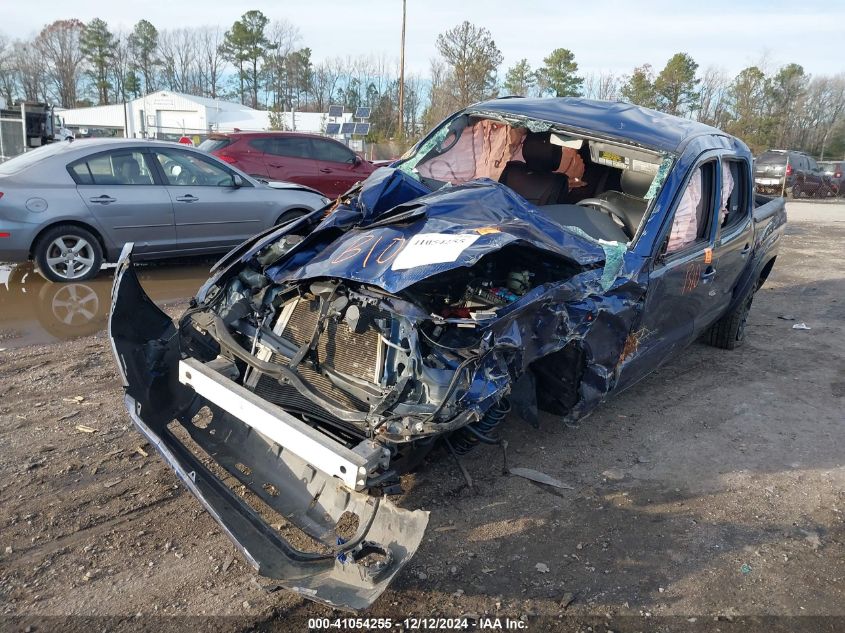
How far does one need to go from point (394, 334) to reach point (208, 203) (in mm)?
5676

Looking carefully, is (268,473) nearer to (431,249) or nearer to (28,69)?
(431,249)

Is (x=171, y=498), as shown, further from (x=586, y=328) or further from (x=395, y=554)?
(x=586, y=328)

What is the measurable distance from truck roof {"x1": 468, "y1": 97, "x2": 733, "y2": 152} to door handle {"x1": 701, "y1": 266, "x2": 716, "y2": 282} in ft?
2.85

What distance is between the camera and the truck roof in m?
4.16

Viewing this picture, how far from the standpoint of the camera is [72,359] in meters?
4.84

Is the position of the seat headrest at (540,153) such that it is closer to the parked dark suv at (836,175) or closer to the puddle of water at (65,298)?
the puddle of water at (65,298)

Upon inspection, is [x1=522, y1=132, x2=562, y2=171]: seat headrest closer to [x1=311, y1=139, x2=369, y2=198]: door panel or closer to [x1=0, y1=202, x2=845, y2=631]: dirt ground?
[x1=0, y1=202, x2=845, y2=631]: dirt ground

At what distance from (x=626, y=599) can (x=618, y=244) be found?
1.90m

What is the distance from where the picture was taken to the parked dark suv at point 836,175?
24.6 m

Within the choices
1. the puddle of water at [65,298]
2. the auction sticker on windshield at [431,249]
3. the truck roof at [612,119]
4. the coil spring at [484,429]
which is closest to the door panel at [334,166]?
the puddle of water at [65,298]

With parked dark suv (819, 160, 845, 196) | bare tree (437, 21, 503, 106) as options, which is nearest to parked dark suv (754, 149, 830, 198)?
parked dark suv (819, 160, 845, 196)

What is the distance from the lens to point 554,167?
533cm

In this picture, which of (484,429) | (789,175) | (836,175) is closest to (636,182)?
(484,429)

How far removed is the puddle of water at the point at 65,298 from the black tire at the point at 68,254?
117 mm
